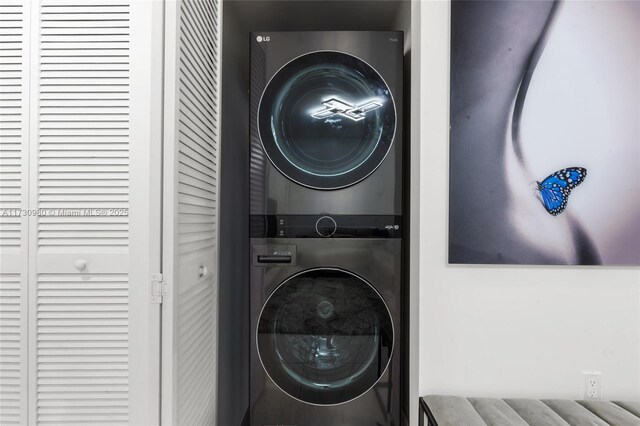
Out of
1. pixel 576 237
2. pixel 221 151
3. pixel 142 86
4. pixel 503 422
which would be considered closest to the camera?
pixel 142 86

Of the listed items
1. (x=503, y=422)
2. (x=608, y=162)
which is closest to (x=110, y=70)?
(x=503, y=422)

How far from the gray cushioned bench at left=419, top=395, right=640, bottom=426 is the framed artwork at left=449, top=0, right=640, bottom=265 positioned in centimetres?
53

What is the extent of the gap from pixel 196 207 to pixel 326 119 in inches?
23.8

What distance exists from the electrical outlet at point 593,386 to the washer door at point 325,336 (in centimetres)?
78

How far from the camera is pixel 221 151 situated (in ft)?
5.17

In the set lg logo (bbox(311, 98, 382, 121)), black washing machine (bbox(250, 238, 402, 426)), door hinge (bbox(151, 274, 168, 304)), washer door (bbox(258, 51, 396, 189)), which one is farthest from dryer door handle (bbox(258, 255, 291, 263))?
lg logo (bbox(311, 98, 382, 121))

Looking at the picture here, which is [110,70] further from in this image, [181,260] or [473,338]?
[473,338]

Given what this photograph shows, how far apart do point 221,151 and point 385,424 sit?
1278mm

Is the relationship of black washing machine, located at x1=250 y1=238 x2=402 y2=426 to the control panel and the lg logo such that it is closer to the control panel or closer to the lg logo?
the control panel

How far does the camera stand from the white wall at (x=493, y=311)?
57.4 inches

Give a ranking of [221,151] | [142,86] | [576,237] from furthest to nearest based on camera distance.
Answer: [221,151], [576,237], [142,86]

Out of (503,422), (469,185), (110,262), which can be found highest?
(469,185)

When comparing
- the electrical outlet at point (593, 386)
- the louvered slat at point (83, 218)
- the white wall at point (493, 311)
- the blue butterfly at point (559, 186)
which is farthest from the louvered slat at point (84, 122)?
the electrical outlet at point (593, 386)

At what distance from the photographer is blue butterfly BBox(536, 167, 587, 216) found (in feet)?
4.69
